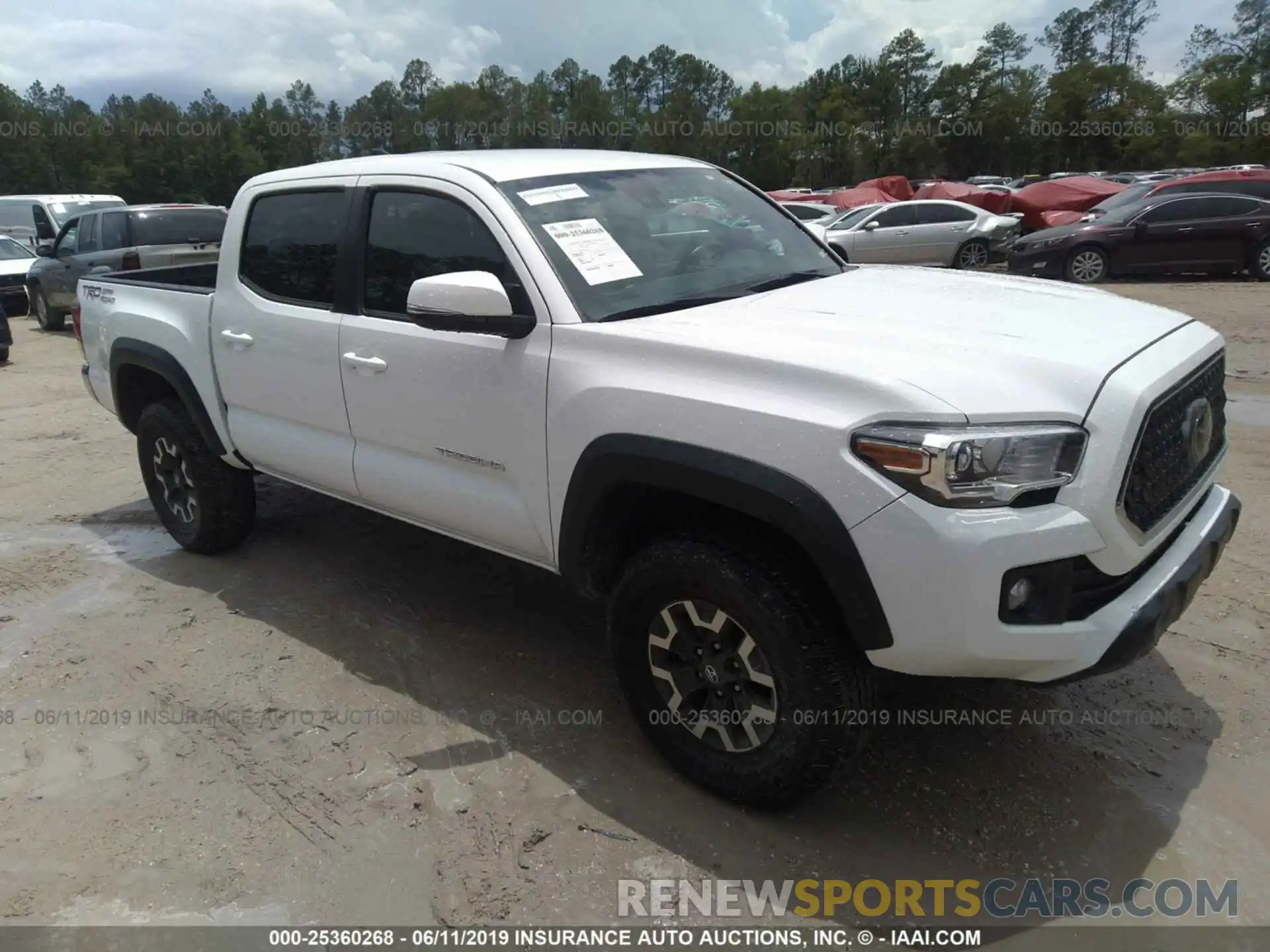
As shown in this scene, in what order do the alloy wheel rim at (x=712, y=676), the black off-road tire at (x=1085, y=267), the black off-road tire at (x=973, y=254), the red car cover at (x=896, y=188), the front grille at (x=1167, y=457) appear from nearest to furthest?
the front grille at (x=1167, y=457), the alloy wheel rim at (x=712, y=676), the black off-road tire at (x=1085, y=267), the black off-road tire at (x=973, y=254), the red car cover at (x=896, y=188)

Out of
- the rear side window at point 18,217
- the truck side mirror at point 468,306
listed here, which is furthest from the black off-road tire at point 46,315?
the truck side mirror at point 468,306

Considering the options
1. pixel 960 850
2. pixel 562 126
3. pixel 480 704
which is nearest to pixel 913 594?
pixel 960 850

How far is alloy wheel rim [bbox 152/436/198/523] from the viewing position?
4.94 meters

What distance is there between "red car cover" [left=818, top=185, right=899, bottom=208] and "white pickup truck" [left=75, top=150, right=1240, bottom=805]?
23.0 meters

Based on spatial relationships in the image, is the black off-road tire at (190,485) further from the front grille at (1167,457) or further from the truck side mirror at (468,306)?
the front grille at (1167,457)

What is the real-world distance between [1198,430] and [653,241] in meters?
1.83

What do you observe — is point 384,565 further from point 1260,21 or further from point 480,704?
point 1260,21

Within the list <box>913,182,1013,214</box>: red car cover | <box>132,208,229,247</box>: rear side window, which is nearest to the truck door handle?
<box>132,208,229,247</box>: rear side window

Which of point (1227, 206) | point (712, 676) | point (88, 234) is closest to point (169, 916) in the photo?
point (712, 676)

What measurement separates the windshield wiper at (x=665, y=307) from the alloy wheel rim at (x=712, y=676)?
91cm

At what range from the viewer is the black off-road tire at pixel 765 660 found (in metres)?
2.55

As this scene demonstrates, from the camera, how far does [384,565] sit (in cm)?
489

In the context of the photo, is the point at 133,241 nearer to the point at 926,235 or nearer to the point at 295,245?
the point at 295,245

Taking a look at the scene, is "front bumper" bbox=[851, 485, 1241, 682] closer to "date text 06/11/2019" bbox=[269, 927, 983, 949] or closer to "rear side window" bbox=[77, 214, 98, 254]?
"date text 06/11/2019" bbox=[269, 927, 983, 949]
